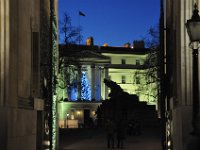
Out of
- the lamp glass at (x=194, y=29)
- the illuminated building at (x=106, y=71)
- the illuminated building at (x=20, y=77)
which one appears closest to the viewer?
the lamp glass at (x=194, y=29)

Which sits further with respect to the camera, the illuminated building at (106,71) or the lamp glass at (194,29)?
the illuminated building at (106,71)

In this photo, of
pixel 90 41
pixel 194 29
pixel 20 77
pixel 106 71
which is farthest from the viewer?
pixel 90 41

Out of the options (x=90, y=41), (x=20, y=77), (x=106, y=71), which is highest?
(x=90, y=41)

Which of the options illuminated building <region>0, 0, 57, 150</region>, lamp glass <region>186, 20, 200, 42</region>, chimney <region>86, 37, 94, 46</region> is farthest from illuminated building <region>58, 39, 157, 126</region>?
lamp glass <region>186, 20, 200, 42</region>

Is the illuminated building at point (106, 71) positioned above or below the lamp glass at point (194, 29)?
above

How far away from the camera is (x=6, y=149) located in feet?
50.7

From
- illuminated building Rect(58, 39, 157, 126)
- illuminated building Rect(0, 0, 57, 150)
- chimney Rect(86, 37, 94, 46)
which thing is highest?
chimney Rect(86, 37, 94, 46)

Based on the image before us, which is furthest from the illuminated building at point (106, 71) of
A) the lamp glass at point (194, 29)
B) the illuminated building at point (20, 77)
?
the lamp glass at point (194, 29)

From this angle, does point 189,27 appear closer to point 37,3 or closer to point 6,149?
point 6,149

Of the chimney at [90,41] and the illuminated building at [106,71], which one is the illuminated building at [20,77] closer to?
the illuminated building at [106,71]

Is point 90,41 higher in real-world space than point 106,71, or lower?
higher

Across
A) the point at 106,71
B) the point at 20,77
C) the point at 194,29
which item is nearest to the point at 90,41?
the point at 106,71

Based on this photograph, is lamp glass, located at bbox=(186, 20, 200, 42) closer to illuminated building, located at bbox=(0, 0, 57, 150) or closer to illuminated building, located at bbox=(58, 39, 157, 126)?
illuminated building, located at bbox=(0, 0, 57, 150)

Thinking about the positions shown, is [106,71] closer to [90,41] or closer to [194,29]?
[90,41]
